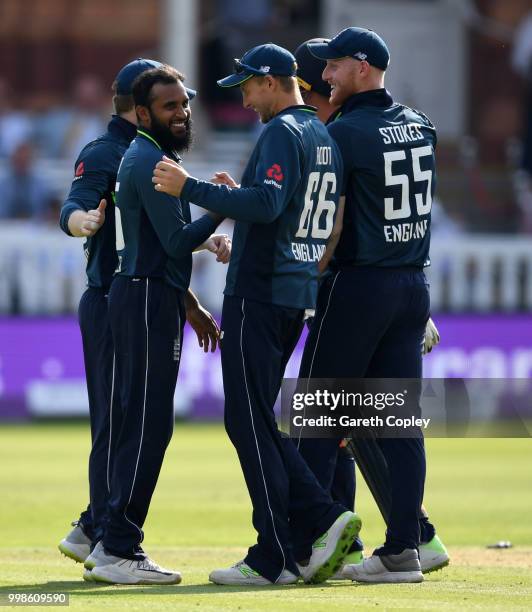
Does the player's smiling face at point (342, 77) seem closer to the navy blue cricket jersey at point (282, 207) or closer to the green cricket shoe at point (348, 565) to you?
the navy blue cricket jersey at point (282, 207)

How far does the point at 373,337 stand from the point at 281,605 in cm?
159

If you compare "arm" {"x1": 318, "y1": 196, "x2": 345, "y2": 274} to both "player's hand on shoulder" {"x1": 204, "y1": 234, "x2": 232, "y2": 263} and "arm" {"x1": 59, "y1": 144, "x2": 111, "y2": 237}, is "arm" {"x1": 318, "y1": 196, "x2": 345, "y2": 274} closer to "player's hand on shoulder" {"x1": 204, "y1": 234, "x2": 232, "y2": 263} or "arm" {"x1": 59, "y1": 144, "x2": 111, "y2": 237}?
"player's hand on shoulder" {"x1": 204, "y1": 234, "x2": 232, "y2": 263}

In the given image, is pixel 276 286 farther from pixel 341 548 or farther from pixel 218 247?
pixel 341 548

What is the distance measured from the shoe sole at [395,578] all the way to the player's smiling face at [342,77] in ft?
7.52

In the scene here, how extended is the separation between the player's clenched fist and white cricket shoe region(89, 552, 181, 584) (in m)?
1.72

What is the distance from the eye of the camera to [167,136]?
7883 millimetres

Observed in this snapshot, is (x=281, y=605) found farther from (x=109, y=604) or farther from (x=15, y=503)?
(x=15, y=503)

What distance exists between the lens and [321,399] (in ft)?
26.3

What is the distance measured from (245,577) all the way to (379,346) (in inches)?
52.2

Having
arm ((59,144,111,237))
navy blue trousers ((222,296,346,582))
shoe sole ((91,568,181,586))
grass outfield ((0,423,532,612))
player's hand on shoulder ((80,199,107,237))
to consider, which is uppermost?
arm ((59,144,111,237))

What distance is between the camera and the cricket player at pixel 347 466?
8.03 m

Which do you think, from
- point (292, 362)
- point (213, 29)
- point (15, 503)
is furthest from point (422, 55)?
point (15, 503)

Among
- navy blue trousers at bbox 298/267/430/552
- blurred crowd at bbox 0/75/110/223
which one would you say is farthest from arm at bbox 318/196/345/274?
blurred crowd at bbox 0/75/110/223

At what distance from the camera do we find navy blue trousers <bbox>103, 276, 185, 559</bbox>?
775cm
